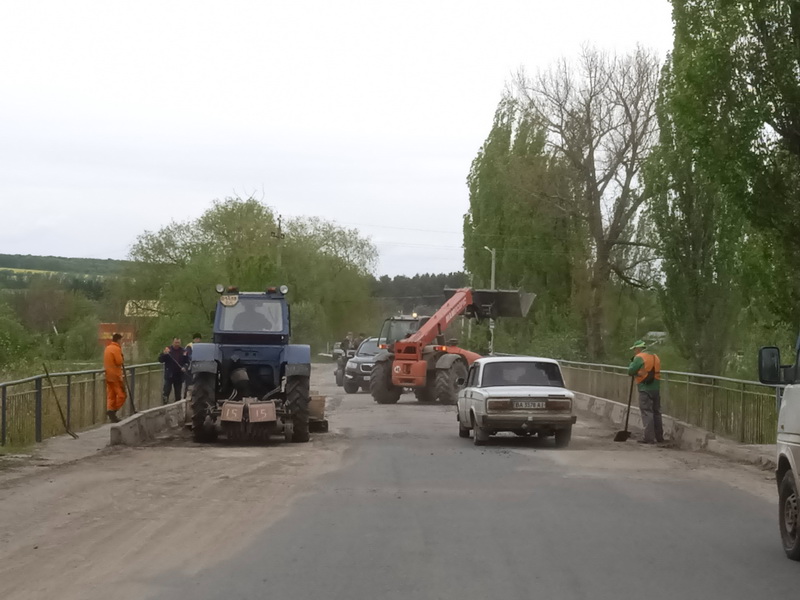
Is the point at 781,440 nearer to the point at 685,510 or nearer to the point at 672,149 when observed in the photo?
the point at 685,510

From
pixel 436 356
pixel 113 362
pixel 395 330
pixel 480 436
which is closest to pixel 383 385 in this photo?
pixel 436 356

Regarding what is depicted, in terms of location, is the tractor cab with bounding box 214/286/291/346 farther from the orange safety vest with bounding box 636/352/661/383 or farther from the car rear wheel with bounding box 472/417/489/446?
the orange safety vest with bounding box 636/352/661/383

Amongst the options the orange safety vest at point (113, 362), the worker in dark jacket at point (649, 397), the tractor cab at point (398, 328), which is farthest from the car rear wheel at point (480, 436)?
the tractor cab at point (398, 328)

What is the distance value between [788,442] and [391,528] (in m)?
3.41

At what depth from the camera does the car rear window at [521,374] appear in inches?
831

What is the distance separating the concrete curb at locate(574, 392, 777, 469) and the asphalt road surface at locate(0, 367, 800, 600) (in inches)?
16.6

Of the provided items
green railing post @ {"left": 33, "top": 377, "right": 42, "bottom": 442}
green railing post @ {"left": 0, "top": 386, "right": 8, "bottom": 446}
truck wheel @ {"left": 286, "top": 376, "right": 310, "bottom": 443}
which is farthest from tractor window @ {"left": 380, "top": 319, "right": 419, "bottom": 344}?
green railing post @ {"left": 0, "top": 386, "right": 8, "bottom": 446}

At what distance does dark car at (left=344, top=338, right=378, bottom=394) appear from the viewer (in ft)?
127

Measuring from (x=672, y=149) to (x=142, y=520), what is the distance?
29.1 m

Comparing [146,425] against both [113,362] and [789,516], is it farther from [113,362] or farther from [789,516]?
[789,516]

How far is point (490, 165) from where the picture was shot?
2168 inches

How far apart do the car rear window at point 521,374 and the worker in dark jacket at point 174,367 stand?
865 centimetres

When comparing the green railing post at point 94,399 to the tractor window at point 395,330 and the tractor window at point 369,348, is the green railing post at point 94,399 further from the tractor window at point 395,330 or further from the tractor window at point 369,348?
the tractor window at point 369,348

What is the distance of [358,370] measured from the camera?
1528 inches
